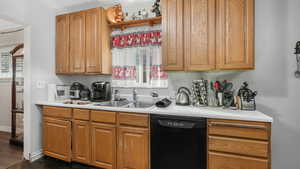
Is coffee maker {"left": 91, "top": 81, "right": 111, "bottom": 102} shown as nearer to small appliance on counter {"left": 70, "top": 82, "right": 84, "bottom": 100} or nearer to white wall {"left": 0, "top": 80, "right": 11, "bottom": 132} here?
Result: small appliance on counter {"left": 70, "top": 82, "right": 84, "bottom": 100}

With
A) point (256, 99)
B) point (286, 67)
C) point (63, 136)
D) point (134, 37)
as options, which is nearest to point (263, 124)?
point (256, 99)

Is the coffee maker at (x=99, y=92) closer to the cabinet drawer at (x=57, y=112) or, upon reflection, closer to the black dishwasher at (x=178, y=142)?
the cabinet drawer at (x=57, y=112)

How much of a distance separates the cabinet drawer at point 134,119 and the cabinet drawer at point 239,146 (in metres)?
0.72

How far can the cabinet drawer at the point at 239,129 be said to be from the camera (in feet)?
4.19

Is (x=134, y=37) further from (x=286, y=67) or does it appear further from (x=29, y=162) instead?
(x=29, y=162)

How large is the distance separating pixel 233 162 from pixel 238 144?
0.18 metres

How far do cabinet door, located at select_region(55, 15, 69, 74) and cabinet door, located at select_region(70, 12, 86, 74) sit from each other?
11 centimetres

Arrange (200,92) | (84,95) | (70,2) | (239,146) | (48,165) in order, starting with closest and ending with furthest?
1. (239,146)
2. (200,92)
3. (48,165)
4. (84,95)
5. (70,2)

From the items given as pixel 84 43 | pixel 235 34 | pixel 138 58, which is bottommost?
pixel 138 58

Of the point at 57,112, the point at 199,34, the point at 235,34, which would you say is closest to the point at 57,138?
the point at 57,112

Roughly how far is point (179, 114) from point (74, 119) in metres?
1.51

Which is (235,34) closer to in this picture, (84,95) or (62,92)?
(84,95)

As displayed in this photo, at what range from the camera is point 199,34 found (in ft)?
5.57

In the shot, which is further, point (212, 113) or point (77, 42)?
point (77, 42)
